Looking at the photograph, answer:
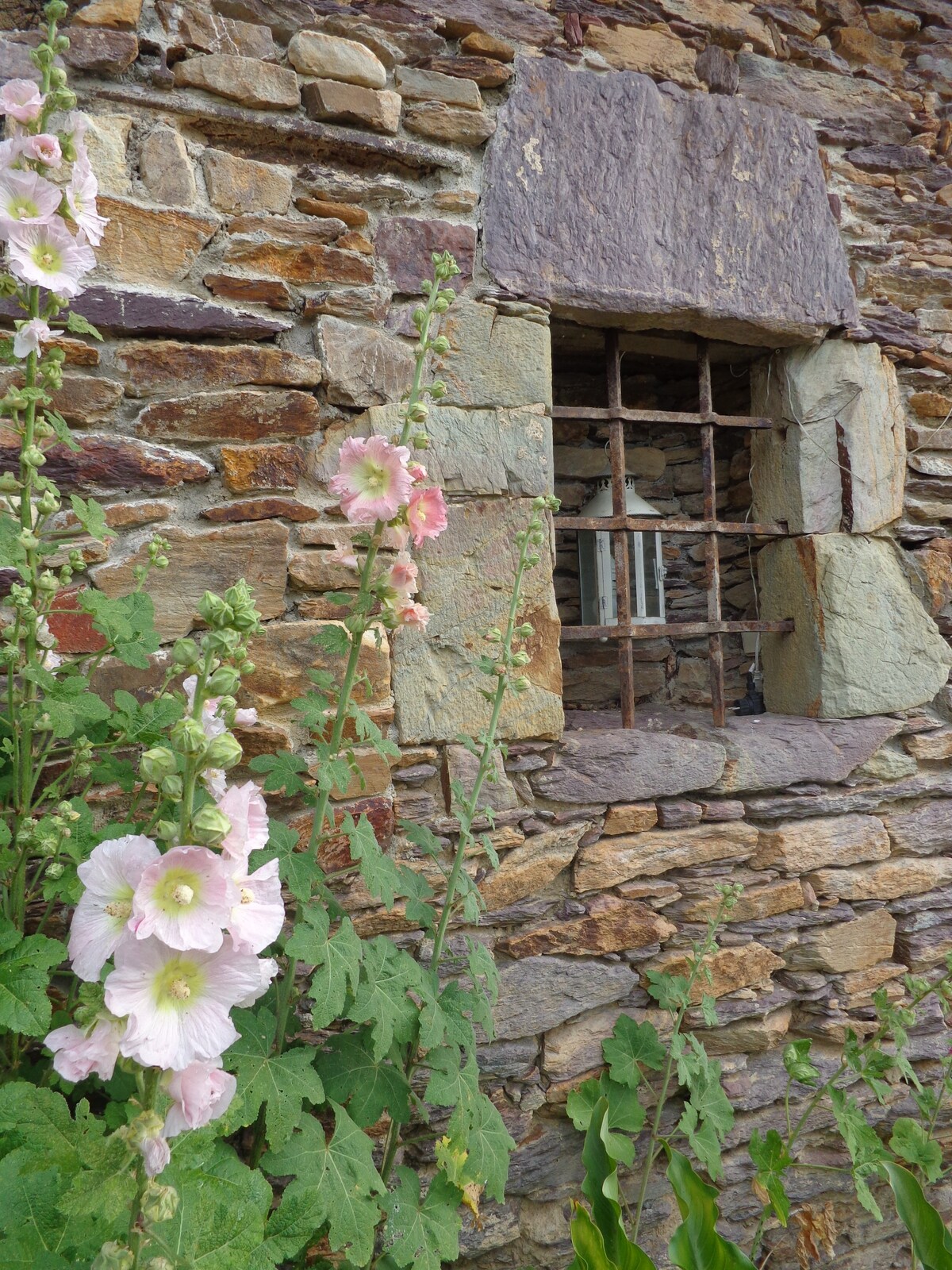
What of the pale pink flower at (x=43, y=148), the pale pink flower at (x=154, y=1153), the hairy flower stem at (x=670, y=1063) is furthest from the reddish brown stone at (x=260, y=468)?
the hairy flower stem at (x=670, y=1063)

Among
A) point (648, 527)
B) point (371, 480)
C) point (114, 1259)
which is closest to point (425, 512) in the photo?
point (371, 480)

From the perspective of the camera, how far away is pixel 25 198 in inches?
47.4

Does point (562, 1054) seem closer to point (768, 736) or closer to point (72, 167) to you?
point (768, 736)

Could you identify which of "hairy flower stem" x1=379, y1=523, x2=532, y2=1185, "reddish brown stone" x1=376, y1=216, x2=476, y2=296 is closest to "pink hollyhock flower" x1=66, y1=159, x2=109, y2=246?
"reddish brown stone" x1=376, y1=216, x2=476, y2=296

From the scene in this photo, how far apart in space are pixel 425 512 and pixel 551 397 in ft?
2.90

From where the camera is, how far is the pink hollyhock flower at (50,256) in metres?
1.19

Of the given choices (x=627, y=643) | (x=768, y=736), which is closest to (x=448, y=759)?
(x=627, y=643)

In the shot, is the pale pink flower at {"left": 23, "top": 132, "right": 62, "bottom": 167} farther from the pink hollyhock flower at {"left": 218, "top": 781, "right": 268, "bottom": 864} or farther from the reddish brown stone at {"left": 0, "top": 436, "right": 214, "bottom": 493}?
the pink hollyhock flower at {"left": 218, "top": 781, "right": 268, "bottom": 864}

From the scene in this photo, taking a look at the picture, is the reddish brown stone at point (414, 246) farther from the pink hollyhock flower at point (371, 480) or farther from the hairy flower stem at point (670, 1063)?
the hairy flower stem at point (670, 1063)

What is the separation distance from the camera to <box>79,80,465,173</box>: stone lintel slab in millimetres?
1743

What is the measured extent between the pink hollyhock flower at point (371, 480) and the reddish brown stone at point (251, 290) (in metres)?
0.70

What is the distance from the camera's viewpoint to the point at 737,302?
2.25 meters

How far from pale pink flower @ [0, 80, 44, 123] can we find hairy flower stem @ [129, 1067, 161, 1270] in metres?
1.29

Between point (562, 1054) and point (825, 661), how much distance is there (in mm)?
1256
